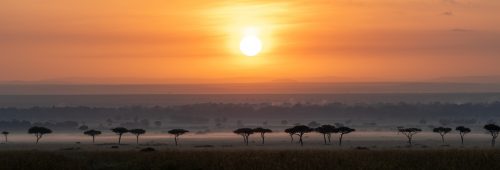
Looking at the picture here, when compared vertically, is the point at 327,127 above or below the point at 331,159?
above

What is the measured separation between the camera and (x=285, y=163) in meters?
55.7

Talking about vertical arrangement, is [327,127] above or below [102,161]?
above

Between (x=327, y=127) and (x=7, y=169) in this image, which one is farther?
(x=327, y=127)

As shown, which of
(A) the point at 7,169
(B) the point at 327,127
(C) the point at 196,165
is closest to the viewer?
(A) the point at 7,169

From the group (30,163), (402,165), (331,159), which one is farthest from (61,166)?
(402,165)

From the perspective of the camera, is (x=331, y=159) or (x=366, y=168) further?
(x=331, y=159)

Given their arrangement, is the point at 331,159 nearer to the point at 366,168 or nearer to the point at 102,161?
the point at 366,168

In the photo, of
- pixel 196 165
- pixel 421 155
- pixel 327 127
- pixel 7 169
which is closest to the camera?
pixel 7 169

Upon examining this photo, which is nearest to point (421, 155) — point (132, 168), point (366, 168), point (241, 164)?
point (366, 168)

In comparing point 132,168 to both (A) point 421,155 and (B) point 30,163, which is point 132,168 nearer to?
(B) point 30,163

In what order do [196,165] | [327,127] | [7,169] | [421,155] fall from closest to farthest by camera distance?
[7,169], [196,165], [421,155], [327,127]

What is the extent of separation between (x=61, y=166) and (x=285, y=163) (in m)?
15.2

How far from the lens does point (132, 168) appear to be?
55906 millimetres

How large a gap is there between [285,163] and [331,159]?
411 centimetres
